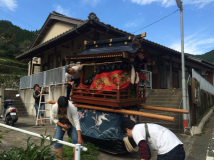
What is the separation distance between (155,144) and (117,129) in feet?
5.67

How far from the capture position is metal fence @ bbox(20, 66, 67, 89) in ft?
31.8

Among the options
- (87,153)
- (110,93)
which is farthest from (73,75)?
(87,153)

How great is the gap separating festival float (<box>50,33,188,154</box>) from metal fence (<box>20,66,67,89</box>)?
4.65 metres

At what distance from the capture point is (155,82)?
14.6 m

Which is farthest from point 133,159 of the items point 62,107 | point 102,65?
point 102,65

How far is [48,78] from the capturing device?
10922 mm

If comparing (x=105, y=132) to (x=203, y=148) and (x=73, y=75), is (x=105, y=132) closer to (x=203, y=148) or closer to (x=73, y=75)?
(x=73, y=75)

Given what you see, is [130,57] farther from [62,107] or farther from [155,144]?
[155,144]

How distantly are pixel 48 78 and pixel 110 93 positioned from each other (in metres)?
7.41

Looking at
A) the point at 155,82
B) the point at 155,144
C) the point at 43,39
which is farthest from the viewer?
the point at 43,39

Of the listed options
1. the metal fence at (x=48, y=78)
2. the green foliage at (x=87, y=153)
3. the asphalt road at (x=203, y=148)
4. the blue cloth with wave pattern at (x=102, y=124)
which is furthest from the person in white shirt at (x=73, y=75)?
the asphalt road at (x=203, y=148)

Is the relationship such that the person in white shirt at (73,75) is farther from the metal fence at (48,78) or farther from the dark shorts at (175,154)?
the metal fence at (48,78)

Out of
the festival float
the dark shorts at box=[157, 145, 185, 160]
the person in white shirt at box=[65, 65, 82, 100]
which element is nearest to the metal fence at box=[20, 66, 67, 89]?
the person in white shirt at box=[65, 65, 82, 100]

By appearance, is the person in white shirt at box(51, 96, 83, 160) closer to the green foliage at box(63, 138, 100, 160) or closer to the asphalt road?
the green foliage at box(63, 138, 100, 160)
